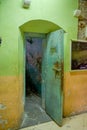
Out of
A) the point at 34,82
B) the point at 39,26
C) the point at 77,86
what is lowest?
the point at 34,82

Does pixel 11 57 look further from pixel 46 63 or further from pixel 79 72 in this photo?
pixel 79 72

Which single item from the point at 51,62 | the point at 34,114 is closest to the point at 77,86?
the point at 51,62

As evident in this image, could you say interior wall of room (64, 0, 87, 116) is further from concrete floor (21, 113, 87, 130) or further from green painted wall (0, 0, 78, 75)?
green painted wall (0, 0, 78, 75)

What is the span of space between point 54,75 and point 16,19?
1.14 m

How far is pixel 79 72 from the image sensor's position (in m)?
3.06

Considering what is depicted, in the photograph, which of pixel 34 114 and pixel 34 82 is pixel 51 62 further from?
pixel 34 82

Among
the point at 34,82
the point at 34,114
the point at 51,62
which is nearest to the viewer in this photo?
the point at 51,62

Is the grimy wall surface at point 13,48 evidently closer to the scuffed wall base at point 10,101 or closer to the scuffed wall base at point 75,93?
the scuffed wall base at point 10,101

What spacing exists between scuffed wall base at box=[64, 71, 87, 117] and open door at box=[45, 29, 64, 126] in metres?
0.29

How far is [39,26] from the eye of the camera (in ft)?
8.98

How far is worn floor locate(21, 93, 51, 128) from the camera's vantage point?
2761 millimetres

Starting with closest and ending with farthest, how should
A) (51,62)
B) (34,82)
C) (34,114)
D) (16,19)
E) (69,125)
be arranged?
1. (16,19)
2. (69,125)
3. (51,62)
4. (34,114)
5. (34,82)

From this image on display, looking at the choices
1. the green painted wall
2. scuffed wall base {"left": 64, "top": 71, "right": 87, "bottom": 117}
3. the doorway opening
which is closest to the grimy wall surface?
the green painted wall

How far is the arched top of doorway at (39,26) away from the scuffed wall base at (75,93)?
903 mm
